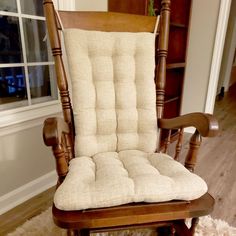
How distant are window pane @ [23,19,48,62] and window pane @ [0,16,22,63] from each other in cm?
5

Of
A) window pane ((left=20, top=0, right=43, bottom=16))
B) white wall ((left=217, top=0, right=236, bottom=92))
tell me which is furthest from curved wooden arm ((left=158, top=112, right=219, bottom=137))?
white wall ((left=217, top=0, right=236, bottom=92))

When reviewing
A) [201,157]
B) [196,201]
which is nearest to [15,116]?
[196,201]

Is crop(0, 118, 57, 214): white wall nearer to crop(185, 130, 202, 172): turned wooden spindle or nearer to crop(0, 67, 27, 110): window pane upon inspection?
crop(0, 67, 27, 110): window pane

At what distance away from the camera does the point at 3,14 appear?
1.19 meters

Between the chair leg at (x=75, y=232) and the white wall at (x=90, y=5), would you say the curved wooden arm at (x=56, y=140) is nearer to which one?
the chair leg at (x=75, y=232)

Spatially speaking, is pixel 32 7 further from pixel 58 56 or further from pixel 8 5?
pixel 58 56

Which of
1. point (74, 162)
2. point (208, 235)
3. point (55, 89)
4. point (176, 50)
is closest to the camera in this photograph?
point (74, 162)

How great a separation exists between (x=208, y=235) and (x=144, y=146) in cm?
57

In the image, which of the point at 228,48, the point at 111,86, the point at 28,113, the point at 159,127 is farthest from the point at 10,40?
the point at 228,48

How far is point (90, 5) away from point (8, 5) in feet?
1.69

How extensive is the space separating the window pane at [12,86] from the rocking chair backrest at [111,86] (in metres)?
0.45

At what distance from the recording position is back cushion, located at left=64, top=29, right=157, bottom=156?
3.33ft

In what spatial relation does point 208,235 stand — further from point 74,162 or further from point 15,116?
point 15,116

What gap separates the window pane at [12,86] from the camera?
1.29 m
